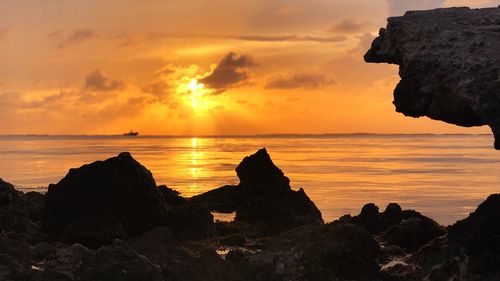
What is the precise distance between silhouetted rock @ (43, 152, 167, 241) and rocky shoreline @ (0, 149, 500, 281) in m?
0.04

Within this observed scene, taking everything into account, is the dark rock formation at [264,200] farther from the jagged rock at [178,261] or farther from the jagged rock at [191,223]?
Result: the jagged rock at [178,261]

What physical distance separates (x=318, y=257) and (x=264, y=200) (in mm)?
11204

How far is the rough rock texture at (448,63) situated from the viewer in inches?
521

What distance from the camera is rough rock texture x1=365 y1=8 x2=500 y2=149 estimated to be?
13.2m

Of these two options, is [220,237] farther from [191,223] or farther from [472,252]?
[472,252]

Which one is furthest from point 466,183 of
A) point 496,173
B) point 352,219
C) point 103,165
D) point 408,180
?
point 103,165

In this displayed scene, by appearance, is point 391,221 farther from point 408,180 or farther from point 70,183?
point 408,180

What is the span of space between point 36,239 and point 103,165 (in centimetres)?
344

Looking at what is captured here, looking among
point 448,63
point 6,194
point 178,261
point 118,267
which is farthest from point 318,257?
point 6,194

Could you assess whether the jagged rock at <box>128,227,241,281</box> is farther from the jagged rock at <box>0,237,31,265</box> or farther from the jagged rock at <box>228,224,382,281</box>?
the jagged rock at <box>0,237,31,265</box>

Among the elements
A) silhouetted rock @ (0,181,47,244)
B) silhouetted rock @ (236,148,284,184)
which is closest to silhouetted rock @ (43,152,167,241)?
silhouetted rock @ (0,181,47,244)

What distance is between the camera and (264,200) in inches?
1062

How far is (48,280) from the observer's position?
13.8 meters

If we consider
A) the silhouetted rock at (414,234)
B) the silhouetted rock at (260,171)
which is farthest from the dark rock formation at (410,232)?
the silhouetted rock at (260,171)
